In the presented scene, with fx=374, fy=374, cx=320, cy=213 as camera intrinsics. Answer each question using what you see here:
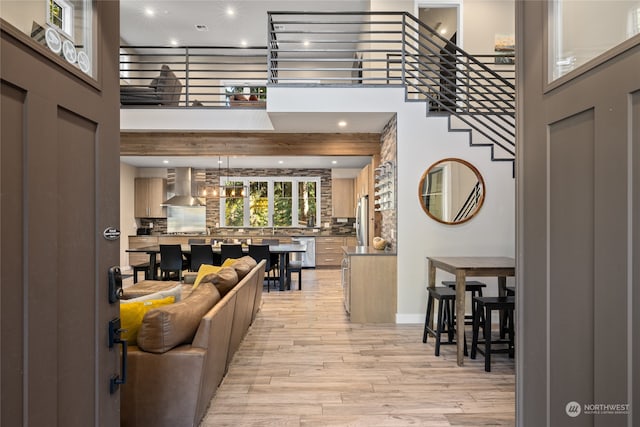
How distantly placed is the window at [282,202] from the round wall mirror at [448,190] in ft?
18.5

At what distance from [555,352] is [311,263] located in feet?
27.2

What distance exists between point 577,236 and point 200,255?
6.12 meters

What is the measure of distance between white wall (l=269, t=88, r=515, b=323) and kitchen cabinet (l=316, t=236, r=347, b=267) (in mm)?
4800

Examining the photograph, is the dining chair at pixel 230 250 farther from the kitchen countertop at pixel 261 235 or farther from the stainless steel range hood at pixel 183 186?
the stainless steel range hood at pixel 183 186

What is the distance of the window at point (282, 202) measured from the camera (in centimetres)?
1010

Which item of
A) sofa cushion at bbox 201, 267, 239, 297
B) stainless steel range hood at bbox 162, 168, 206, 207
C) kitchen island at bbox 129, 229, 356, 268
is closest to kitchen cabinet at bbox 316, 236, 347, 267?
kitchen island at bbox 129, 229, 356, 268

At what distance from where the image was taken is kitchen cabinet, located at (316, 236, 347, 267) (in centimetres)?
942

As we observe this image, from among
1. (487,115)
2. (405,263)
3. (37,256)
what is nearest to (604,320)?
(37,256)

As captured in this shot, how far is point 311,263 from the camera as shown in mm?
9422

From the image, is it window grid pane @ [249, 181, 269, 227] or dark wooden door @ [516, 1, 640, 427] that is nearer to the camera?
dark wooden door @ [516, 1, 640, 427]

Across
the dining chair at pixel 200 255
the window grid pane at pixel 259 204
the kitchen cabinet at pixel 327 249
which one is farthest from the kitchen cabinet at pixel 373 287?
the window grid pane at pixel 259 204

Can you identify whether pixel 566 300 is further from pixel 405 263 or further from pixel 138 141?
pixel 138 141


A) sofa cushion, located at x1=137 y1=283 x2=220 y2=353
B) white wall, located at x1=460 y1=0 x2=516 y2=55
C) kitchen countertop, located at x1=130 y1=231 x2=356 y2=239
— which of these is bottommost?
sofa cushion, located at x1=137 y1=283 x2=220 y2=353

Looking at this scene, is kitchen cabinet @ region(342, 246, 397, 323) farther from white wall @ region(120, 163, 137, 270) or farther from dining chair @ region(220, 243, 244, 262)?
white wall @ region(120, 163, 137, 270)
